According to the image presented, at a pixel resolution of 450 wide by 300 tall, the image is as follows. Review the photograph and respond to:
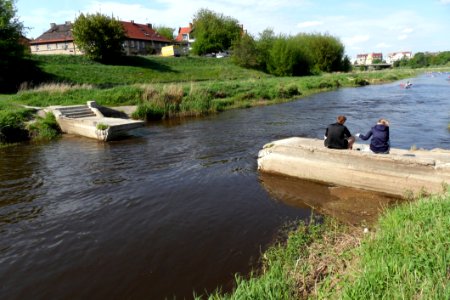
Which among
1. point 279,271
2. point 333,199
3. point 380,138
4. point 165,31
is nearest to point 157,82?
point 380,138

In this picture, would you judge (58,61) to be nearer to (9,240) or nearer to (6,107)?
(6,107)

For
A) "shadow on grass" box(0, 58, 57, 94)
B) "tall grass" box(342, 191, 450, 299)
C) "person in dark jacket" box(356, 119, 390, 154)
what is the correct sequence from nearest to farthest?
"tall grass" box(342, 191, 450, 299) < "person in dark jacket" box(356, 119, 390, 154) < "shadow on grass" box(0, 58, 57, 94)

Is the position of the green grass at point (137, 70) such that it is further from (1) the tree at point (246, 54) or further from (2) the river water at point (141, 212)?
(2) the river water at point (141, 212)

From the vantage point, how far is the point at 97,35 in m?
45.8

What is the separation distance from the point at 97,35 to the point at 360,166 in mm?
44610

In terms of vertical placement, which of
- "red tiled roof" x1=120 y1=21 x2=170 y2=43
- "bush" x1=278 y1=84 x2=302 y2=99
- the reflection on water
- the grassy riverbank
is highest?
"red tiled roof" x1=120 y1=21 x2=170 y2=43

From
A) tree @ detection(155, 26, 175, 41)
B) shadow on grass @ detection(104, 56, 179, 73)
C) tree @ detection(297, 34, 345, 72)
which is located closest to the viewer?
shadow on grass @ detection(104, 56, 179, 73)

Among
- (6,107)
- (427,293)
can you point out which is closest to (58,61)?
(6,107)

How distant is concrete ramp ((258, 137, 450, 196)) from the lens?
25.9ft

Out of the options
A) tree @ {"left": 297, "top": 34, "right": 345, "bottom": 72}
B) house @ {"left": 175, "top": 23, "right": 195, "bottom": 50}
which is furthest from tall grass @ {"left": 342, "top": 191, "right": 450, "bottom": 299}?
house @ {"left": 175, "top": 23, "right": 195, "bottom": 50}

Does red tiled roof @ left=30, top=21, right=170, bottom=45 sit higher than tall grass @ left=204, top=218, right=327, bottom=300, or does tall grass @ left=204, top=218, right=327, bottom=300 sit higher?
red tiled roof @ left=30, top=21, right=170, bottom=45

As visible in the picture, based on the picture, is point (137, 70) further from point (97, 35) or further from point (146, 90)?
point (146, 90)

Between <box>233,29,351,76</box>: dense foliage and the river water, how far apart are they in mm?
45153

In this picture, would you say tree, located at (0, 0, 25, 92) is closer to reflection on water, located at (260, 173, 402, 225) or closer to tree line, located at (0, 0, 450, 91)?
tree line, located at (0, 0, 450, 91)
